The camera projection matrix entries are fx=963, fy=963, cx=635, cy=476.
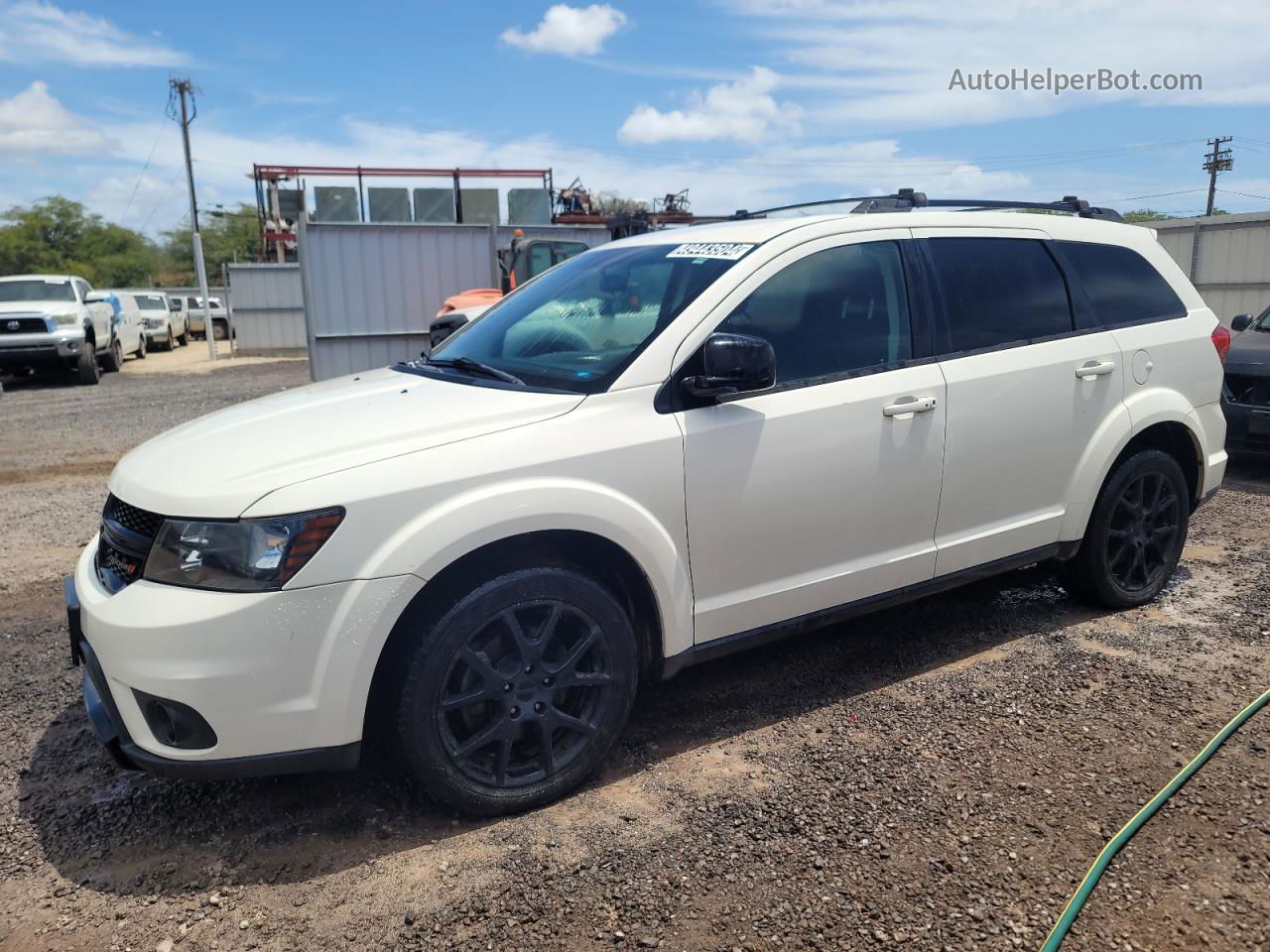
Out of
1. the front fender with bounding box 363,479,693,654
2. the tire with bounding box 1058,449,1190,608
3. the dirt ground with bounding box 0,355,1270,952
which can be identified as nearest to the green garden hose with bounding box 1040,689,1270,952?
the dirt ground with bounding box 0,355,1270,952

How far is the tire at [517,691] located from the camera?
279 centimetres

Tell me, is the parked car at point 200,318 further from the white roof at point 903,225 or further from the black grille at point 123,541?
the black grille at point 123,541

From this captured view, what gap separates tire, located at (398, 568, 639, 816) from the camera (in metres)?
2.79

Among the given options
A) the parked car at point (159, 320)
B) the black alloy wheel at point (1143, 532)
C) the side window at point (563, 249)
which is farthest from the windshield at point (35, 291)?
the black alloy wheel at point (1143, 532)

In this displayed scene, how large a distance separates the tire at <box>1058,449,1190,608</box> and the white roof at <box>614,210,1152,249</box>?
1072 millimetres

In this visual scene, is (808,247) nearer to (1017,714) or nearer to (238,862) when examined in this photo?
(1017,714)

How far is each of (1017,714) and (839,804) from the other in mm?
1018

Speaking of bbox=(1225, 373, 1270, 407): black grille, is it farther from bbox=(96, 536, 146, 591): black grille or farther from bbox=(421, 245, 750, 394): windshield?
bbox=(96, 536, 146, 591): black grille

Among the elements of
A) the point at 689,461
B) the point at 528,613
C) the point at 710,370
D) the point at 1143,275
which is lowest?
the point at 528,613

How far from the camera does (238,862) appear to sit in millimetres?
2824

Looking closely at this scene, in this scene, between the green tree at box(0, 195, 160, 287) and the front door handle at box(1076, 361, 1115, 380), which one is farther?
the green tree at box(0, 195, 160, 287)

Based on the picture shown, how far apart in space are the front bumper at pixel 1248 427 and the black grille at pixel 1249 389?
7 centimetres

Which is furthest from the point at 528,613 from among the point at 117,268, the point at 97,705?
the point at 117,268

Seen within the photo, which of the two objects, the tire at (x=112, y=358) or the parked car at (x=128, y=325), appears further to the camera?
the parked car at (x=128, y=325)
